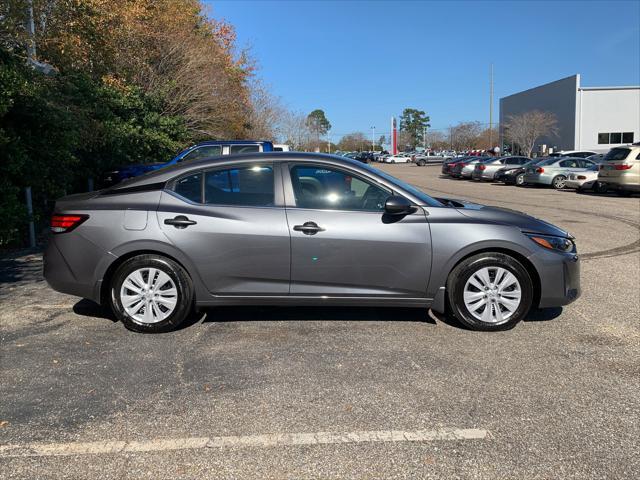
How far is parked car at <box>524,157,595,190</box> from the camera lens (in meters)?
24.3

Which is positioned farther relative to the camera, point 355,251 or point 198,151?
point 198,151

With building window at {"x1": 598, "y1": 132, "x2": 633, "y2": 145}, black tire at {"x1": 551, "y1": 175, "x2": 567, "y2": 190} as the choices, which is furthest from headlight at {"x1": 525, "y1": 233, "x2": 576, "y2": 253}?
building window at {"x1": 598, "y1": 132, "x2": 633, "y2": 145}

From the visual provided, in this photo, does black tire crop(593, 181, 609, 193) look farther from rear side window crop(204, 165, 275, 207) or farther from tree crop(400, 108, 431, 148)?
tree crop(400, 108, 431, 148)

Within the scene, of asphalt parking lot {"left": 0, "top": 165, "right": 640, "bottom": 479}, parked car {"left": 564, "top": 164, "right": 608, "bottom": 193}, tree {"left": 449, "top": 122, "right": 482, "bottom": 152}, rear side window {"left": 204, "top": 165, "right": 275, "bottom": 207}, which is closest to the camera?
asphalt parking lot {"left": 0, "top": 165, "right": 640, "bottom": 479}

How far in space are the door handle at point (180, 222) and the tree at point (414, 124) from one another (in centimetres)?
14367

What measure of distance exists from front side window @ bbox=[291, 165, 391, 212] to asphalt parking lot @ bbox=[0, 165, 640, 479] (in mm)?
1170

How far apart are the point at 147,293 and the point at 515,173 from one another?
25770 millimetres

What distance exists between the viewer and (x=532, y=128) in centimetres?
5575

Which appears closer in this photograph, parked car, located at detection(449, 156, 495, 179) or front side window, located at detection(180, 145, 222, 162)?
front side window, located at detection(180, 145, 222, 162)

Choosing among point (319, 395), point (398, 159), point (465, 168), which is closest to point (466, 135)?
point (398, 159)

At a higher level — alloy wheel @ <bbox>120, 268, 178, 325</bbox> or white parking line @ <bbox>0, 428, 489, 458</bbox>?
alloy wheel @ <bbox>120, 268, 178, 325</bbox>

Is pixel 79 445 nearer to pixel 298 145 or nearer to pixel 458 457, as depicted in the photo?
pixel 458 457

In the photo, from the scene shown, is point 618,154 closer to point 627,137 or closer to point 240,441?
point 240,441

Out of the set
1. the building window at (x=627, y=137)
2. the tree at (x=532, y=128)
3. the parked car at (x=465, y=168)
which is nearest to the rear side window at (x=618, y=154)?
the parked car at (x=465, y=168)
